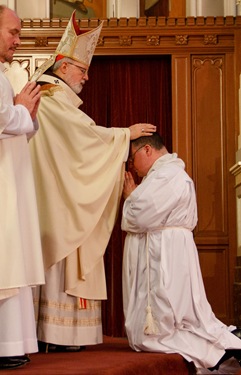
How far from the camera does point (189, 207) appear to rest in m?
5.72

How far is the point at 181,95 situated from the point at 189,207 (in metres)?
3.92

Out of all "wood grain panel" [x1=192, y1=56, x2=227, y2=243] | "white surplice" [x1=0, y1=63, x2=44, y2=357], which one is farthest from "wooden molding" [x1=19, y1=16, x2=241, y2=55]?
"white surplice" [x1=0, y1=63, x2=44, y2=357]

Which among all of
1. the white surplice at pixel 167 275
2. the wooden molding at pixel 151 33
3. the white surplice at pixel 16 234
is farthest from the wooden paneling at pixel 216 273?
the white surplice at pixel 16 234

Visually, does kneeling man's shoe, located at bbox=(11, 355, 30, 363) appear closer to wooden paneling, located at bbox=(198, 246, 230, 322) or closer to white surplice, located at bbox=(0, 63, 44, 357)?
white surplice, located at bbox=(0, 63, 44, 357)

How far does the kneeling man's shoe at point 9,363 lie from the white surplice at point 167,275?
1391 mm

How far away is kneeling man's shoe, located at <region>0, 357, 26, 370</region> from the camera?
4184 mm

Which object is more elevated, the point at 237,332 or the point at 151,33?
the point at 151,33

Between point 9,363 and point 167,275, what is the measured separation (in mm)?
1642

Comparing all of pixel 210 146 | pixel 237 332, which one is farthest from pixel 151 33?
pixel 237 332

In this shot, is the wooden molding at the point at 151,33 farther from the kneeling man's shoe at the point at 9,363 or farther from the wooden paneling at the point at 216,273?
the kneeling man's shoe at the point at 9,363

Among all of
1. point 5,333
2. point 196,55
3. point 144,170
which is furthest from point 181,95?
point 5,333

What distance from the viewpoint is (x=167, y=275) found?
551 centimetres

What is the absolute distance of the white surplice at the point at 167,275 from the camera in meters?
5.41

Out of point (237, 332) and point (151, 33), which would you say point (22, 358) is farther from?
point (151, 33)
